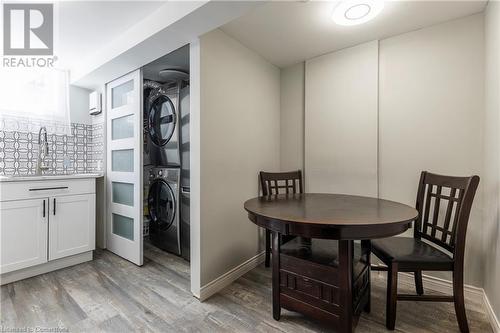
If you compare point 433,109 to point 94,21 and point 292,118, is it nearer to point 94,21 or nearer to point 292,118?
point 292,118

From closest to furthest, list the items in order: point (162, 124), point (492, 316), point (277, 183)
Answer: point (492, 316) → point (277, 183) → point (162, 124)

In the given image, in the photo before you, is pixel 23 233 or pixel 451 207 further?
pixel 23 233

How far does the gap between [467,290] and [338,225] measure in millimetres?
1607

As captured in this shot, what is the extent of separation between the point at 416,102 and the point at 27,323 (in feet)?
11.0

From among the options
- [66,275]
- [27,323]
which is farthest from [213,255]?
[66,275]

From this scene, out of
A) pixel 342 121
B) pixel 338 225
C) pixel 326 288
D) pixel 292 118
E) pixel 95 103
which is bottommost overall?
pixel 326 288

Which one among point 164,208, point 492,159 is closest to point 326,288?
point 492,159

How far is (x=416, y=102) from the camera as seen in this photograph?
2.02 metres

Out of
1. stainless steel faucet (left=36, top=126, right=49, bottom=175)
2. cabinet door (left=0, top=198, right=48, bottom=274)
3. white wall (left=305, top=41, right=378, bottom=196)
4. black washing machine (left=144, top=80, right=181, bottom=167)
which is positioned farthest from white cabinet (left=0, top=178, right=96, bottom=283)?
white wall (left=305, top=41, right=378, bottom=196)

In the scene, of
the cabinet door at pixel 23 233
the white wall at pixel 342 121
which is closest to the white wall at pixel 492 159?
the white wall at pixel 342 121

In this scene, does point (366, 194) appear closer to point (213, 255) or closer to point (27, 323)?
point (213, 255)

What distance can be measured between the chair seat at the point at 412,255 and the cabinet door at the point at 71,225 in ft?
9.07

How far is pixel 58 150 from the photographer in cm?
277

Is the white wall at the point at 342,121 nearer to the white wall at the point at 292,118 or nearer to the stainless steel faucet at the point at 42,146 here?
the white wall at the point at 292,118
